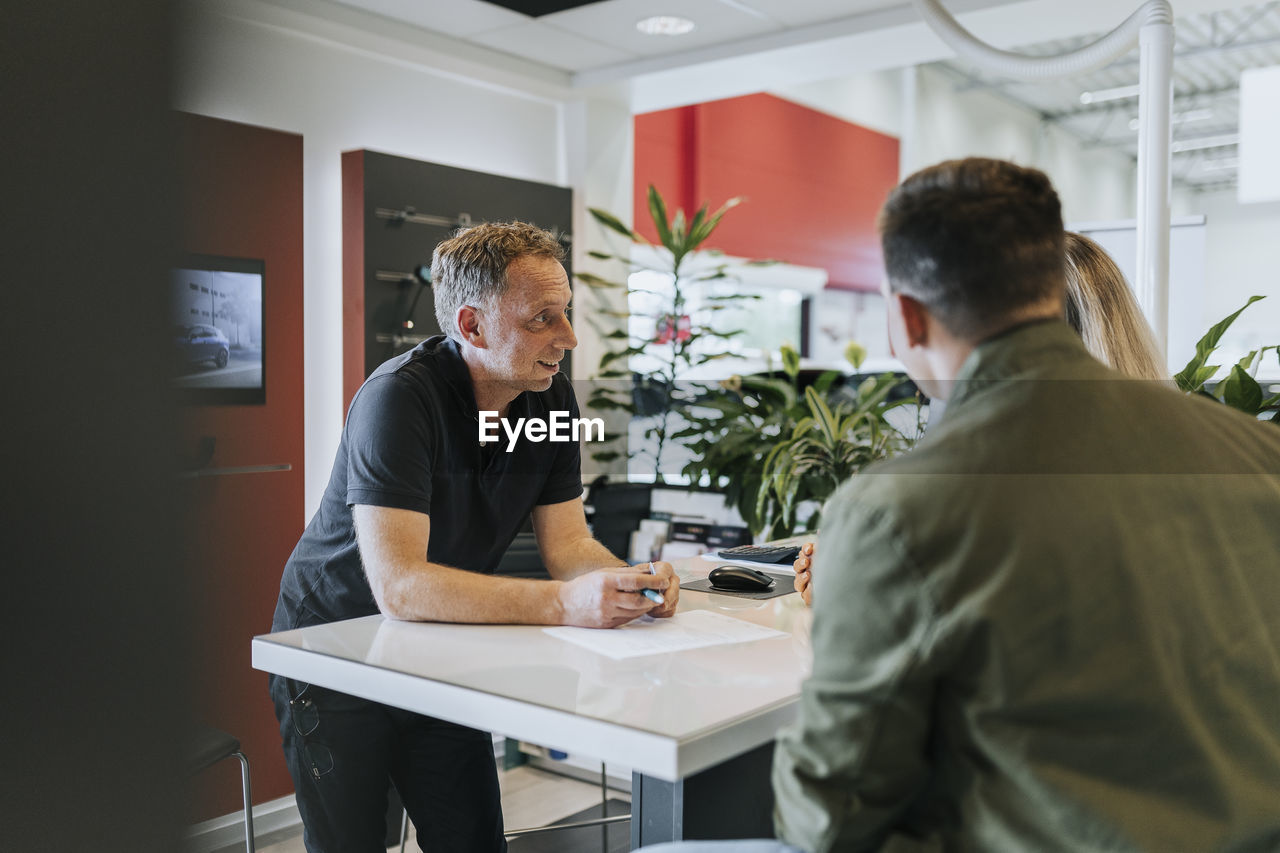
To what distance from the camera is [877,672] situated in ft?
2.81

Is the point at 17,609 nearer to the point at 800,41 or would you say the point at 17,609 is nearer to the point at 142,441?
the point at 142,441

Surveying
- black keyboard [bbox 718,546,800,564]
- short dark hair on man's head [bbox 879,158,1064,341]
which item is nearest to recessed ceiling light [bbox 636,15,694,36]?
black keyboard [bbox 718,546,800,564]

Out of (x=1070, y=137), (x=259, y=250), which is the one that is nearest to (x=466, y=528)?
(x=259, y=250)

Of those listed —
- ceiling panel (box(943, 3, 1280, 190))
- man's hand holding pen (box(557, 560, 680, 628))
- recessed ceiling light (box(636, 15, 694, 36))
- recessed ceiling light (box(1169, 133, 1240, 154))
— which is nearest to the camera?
man's hand holding pen (box(557, 560, 680, 628))

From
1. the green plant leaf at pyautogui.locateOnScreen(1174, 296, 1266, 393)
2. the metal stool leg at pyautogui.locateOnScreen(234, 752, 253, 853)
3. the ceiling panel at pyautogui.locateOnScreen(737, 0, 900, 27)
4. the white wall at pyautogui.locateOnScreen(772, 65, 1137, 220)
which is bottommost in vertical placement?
the metal stool leg at pyautogui.locateOnScreen(234, 752, 253, 853)

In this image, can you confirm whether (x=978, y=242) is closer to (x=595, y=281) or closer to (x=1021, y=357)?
(x=1021, y=357)

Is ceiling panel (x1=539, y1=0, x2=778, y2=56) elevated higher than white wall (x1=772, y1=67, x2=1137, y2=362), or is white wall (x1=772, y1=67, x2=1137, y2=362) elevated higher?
white wall (x1=772, y1=67, x2=1137, y2=362)

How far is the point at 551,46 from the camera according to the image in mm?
4160

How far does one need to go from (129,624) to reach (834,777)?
71cm

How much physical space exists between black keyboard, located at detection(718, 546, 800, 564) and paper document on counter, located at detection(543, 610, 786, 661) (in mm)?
577

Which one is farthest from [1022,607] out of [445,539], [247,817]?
[247,817]

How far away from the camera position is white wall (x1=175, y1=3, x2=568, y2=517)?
3498 millimetres

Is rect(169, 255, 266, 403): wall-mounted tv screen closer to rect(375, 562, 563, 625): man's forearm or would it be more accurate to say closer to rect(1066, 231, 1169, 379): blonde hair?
rect(375, 562, 563, 625): man's forearm

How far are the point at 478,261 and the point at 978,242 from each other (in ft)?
4.07
